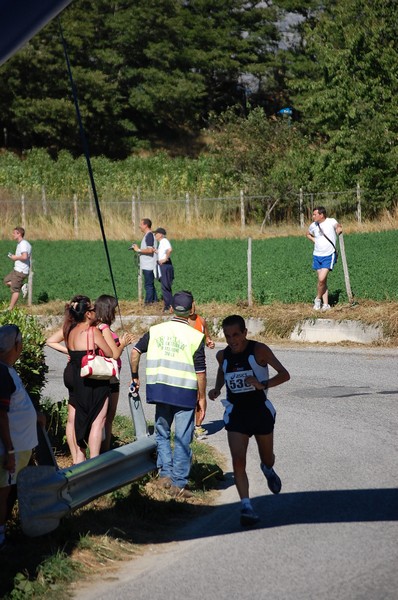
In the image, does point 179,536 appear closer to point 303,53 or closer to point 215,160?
point 215,160

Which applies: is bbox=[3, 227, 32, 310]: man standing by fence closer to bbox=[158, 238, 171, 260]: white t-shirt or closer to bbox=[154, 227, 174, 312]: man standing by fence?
bbox=[158, 238, 171, 260]: white t-shirt

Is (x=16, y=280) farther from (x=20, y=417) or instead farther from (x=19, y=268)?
(x=20, y=417)

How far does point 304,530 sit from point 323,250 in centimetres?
1219

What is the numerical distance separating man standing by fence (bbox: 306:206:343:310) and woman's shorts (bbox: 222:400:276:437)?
1109 centimetres

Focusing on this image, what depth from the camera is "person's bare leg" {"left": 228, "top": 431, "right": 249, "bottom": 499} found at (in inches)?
337

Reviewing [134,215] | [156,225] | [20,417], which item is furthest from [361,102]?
[20,417]

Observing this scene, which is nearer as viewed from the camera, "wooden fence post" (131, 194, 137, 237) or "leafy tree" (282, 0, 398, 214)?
"wooden fence post" (131, 194, 137, 237)

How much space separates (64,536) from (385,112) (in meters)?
38.8

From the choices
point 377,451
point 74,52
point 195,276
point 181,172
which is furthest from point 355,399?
point 74,52

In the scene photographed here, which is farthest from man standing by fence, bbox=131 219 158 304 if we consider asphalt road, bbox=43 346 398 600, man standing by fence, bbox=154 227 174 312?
asphalt road, bbox=43 346 398 600

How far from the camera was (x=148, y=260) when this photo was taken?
73.2 ft

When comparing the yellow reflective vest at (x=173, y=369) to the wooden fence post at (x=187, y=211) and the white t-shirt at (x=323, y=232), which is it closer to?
the white t-shirt at (x=323, y=232)

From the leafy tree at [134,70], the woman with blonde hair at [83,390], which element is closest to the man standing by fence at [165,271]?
the woman with blonde hair at [83,390]

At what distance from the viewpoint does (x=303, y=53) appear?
69.8 metres
